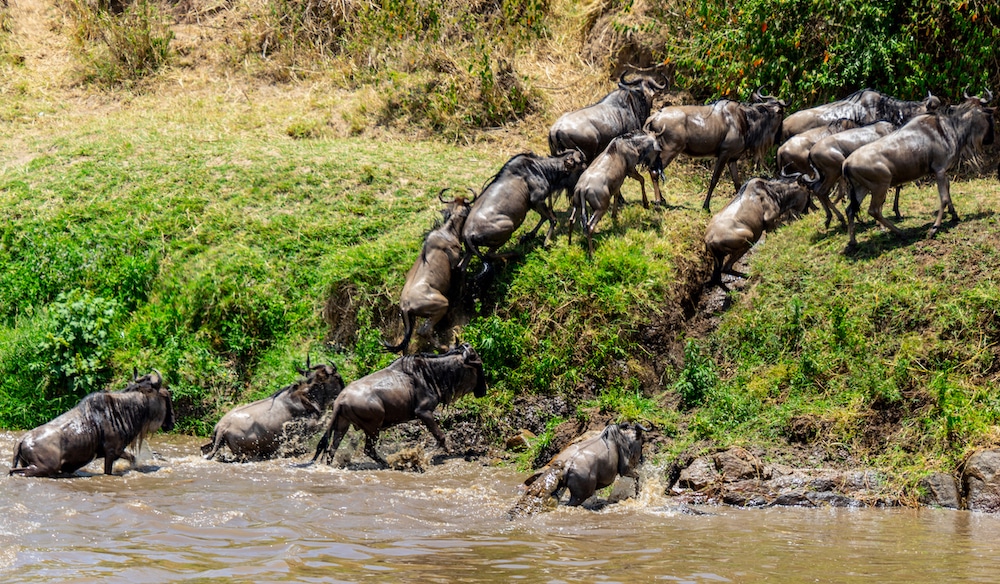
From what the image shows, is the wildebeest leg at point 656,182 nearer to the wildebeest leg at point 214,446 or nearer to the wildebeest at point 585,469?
the wildebeest at point 585,469

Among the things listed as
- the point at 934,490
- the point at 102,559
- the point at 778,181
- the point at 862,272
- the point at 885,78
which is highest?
the point at 885,78

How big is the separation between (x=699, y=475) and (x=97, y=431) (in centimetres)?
519

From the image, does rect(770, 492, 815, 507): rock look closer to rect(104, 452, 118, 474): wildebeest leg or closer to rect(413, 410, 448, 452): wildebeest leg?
rect(413, 410, 448, 452): wildebeest leg

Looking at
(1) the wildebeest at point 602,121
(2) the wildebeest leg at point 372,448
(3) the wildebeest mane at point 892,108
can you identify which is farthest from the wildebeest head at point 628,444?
(3) the wildebeest mane at point 892,108

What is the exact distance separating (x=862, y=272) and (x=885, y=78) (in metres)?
5.05

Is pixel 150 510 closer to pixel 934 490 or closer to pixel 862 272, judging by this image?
pixel 934 490

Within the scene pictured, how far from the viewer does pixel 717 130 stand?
12922 millimetres

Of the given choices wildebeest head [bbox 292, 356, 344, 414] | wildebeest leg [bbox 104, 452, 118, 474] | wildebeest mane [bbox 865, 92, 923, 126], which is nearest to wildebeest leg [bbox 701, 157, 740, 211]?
wildebeest mane [bbox 865, 92, 923, 126]

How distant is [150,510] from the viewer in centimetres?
764

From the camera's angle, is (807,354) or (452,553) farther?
(807,354)

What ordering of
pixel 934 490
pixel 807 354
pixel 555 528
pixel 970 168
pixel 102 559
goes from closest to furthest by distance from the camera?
1. pixel 102 559
2. pixel 555 528
3. pixel 934 490
4. pixel 807 354
5. pixel 970 168

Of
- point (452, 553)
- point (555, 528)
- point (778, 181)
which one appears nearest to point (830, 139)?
point (778, 181)

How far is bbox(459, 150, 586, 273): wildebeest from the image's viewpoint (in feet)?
37.0

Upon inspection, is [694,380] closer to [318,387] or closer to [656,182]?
[656,182]
